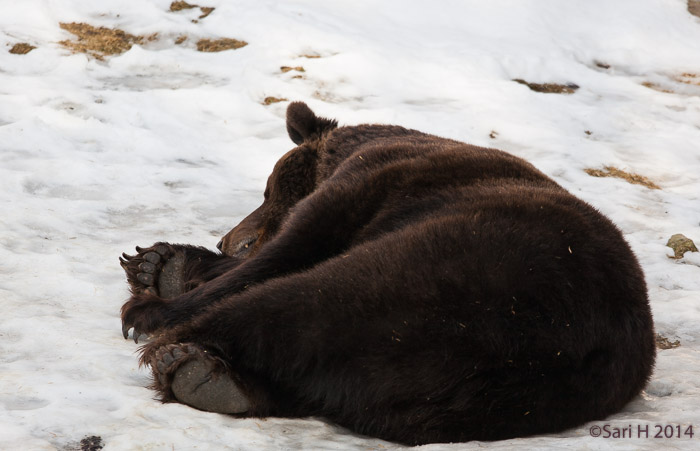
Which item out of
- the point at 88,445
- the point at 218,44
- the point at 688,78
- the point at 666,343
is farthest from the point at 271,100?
the point at 88,445

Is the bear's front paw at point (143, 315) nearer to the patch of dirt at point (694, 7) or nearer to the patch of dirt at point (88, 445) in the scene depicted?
the patch of dirt at point (88, 445)

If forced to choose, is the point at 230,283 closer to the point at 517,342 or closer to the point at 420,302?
the point at 420,302

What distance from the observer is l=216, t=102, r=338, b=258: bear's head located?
17.6 ft

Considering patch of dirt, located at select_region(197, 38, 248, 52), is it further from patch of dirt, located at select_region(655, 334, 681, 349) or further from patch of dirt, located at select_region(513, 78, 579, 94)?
patch of dirt, located at select_region(655, 334, 681, 349)

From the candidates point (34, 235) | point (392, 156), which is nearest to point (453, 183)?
point (392, 156)

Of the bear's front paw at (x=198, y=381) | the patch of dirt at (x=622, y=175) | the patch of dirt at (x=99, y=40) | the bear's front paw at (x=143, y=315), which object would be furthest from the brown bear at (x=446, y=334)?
the patch of dirt at (x=99, y=40)

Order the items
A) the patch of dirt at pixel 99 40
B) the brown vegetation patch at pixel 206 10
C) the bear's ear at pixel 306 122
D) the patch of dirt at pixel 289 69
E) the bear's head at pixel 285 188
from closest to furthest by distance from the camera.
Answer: the bear's head at pixel 285 188, the bear's ear at pixel 306 122, the patch of dirt at pixel 99 40, the patch of dirt at pixel 289 69, the brown vegetation patch at pixel 206 10

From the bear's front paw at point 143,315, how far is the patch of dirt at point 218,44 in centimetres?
657

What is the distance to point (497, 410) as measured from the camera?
3.01 m

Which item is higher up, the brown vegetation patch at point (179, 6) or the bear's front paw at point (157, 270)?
the brown vegetation patch at point (179, 6)

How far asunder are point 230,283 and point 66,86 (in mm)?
5274

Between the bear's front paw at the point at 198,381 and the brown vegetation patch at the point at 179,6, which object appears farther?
the brown vegetation patch at the point at 179,6

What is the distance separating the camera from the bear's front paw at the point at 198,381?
310cm

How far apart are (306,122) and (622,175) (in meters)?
4.09
